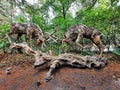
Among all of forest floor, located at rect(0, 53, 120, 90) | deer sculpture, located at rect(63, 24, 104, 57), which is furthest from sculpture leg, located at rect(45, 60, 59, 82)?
deer sculpture, located at rect(63, 24, 104, 57)

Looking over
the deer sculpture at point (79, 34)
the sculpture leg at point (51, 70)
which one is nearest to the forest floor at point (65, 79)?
the sculpture leg at point (51, 70)

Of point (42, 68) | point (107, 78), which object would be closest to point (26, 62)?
point (42, 68)

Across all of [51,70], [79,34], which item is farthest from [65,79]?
[79,34]

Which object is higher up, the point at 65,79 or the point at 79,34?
the point at 79,34

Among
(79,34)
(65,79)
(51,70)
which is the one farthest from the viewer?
(79,34)

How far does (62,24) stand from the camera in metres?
11.3

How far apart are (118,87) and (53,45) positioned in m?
5.62

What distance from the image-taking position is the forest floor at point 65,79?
596 cm

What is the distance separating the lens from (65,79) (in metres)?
6.19

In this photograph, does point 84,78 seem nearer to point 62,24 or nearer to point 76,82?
point 76,82

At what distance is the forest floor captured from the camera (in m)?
5.96

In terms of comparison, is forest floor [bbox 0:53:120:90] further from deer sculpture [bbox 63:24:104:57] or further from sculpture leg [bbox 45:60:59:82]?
deer sculpture [bbox 63:24:104:57]

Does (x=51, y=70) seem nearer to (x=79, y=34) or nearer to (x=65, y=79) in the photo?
(x=65, y=79)

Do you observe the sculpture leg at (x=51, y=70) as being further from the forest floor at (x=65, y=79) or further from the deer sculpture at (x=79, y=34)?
the deer sculpture at (x=79, y=34)
